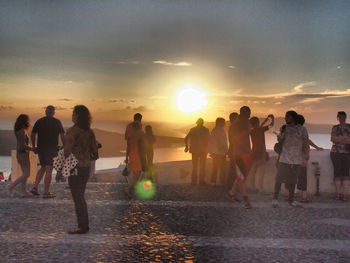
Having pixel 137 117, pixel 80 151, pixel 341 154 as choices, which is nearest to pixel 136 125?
pixel 137 117

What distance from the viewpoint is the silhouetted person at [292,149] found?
28.1ft

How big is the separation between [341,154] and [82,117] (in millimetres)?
6053

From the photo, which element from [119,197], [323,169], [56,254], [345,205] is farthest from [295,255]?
[323,169]

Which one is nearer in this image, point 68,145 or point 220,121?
point 68,145

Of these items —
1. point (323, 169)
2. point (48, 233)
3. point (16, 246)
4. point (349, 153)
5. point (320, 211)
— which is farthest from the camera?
point (323, 169)

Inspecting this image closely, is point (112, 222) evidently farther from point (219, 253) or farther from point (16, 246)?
point (219, 253)

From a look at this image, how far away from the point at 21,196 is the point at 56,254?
15.4 ft

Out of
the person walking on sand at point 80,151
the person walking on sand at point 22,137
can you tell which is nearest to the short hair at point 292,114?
the person walking on sand at point 80,151

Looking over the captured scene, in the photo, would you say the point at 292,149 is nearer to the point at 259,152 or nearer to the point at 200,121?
the point at 259,152

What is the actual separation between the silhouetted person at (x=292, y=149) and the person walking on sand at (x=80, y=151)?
3943 millimetres

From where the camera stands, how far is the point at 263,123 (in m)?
9.92

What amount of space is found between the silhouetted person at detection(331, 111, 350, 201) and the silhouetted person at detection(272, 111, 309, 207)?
1.37 m

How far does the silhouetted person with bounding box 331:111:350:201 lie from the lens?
958cm

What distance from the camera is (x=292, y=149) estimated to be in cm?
859
